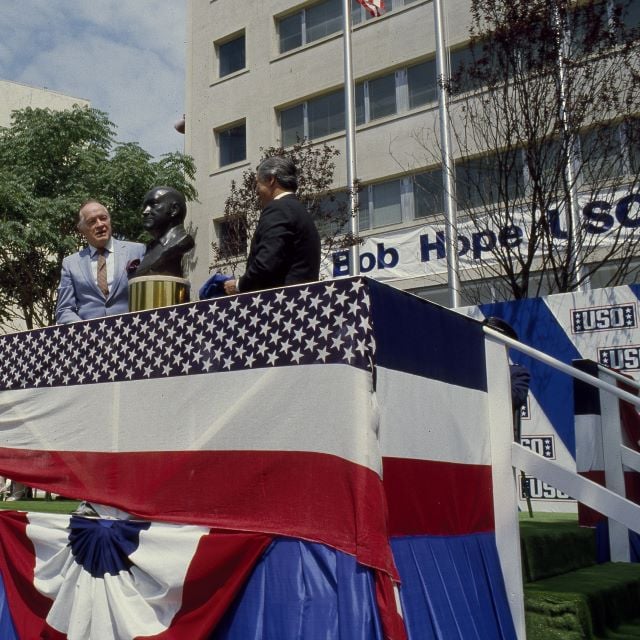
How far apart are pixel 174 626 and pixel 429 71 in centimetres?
1859

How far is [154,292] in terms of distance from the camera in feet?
14.0

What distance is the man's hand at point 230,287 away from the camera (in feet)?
12.8

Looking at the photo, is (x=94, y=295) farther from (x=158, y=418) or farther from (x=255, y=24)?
(x=255, y=24)

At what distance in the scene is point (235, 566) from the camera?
3.13 meters

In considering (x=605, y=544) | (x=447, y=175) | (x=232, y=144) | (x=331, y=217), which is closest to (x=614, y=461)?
(x=605, y=544)

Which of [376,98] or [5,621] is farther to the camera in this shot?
[376,98]

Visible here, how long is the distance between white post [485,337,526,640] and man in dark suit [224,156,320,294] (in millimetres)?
1019

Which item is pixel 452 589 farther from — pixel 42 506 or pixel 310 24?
pixel 310 24

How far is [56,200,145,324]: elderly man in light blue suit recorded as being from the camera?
4922 mm

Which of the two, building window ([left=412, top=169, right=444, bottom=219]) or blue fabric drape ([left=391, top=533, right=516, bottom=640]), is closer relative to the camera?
blue fabric drape ([left=391, top=533, right=516, bottom=640])

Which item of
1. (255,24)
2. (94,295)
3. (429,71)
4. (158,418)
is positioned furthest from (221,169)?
(158,418)

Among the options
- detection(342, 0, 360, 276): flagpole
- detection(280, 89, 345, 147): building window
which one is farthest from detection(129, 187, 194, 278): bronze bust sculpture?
detection(280, 89, 345, 147): building window

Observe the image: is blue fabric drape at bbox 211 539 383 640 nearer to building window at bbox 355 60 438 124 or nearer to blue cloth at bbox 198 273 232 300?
blue cloth at bbox 198 273 232 300

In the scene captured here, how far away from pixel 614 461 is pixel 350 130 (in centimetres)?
1494
